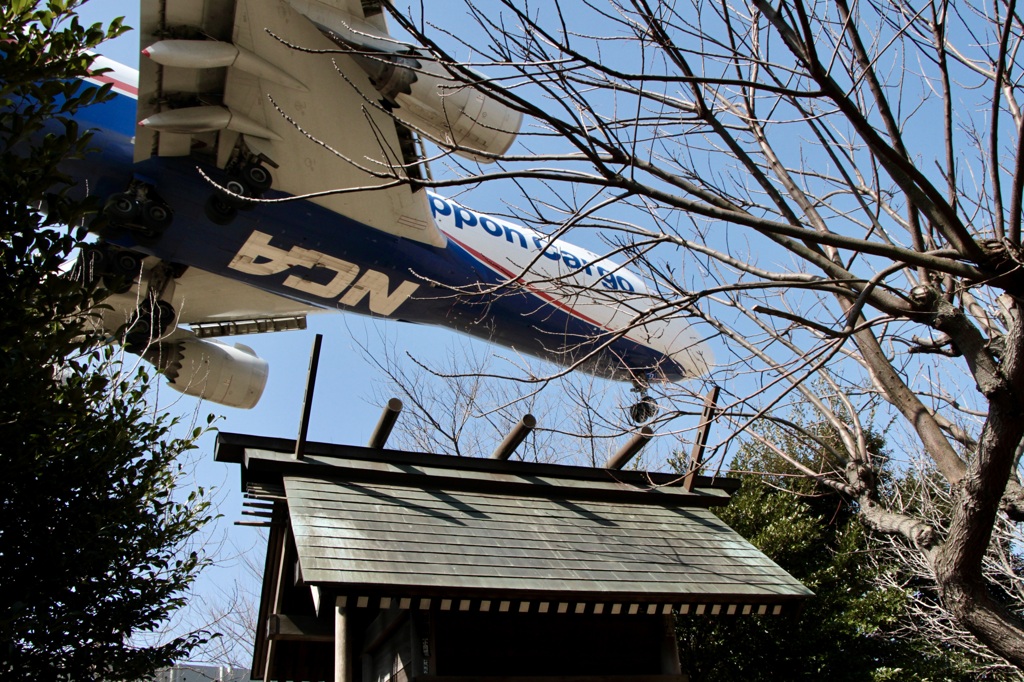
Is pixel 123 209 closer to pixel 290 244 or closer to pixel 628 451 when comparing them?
pixel 290 244

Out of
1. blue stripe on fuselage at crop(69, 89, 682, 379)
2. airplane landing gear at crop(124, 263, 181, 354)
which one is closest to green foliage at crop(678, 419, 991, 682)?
blue stripe on fuselage at crop(69, 89, 682, 379)

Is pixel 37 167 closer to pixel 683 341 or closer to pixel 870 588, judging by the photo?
pixel 870 588

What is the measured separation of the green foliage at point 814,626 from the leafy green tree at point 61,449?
7.82m

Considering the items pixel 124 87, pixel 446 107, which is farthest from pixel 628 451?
pixel 124 87

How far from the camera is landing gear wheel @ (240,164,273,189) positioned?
1322 centimetres

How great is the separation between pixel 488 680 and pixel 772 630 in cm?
788

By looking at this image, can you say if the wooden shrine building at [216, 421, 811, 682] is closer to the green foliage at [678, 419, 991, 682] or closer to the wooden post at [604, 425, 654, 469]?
the wooden post at [604, 425, 654, 469]

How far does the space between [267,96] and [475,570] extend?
8116 millimetres

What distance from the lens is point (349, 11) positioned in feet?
41.3

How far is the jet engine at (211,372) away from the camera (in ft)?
52.9

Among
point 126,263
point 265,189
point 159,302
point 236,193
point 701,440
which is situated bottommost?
point 701,440

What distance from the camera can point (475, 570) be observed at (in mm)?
6457

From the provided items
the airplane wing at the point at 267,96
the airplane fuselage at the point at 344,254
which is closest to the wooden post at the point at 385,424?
the airplane fuselage at the point at 344,254

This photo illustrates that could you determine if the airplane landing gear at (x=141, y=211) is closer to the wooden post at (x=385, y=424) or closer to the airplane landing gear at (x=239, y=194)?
the airplane landing gear at (x=239, y=194)
